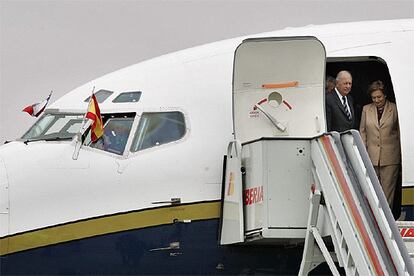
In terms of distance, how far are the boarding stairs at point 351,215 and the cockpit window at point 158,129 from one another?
6.61 feet

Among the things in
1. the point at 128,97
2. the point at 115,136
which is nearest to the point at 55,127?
the point at 115,136

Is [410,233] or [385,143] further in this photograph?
[385,143]

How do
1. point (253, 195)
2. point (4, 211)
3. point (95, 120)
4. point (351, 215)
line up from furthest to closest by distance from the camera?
point (95, 120) → point (4, 211) → point (253, 195) → point (351, 215)

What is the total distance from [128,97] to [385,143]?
137 inches

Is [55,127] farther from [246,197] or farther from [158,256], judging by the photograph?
[246,197]

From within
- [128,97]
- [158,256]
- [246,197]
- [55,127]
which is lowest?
[158,256]

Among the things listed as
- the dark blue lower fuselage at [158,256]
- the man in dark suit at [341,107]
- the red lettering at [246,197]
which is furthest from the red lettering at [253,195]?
the man in dark suit at [341,107]

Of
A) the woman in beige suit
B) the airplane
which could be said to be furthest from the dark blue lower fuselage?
the woman in beige suit

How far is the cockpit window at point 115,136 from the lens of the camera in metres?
14.3

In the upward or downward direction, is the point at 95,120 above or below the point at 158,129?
above

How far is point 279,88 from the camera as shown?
14078mm

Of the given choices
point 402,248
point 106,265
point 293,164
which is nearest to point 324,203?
point 293,164

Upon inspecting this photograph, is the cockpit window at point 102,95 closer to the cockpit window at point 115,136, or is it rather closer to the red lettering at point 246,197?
the cockpit window at point 115,136

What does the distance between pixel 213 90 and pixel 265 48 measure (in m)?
0.97
